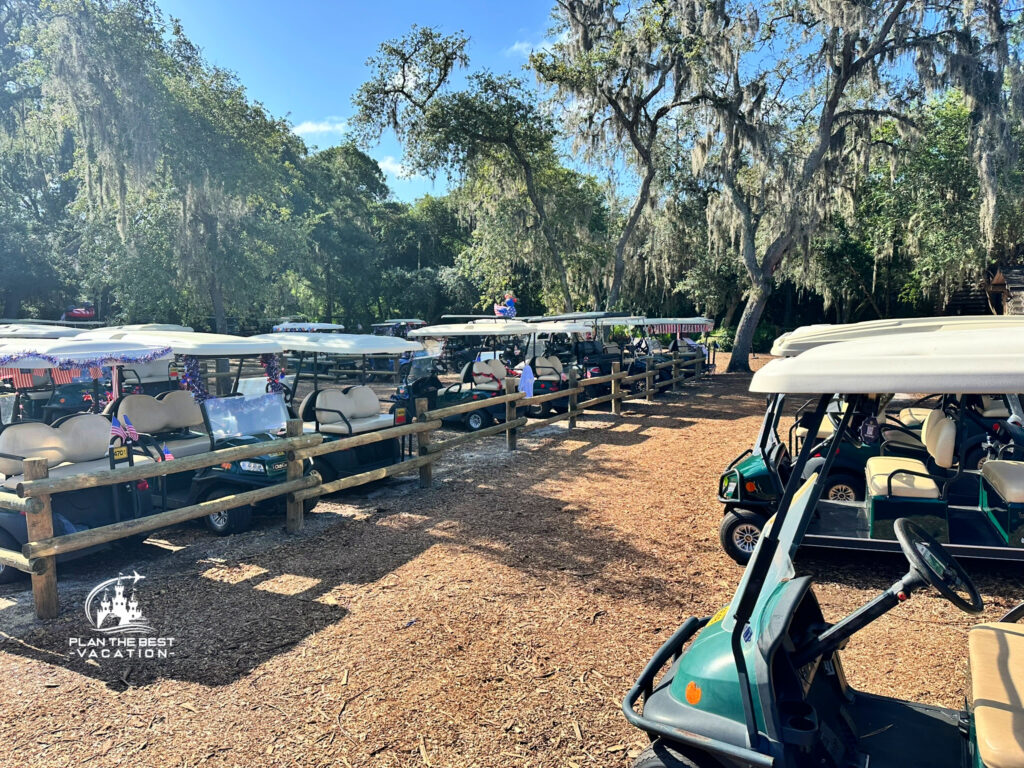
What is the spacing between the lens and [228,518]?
6.31 metres

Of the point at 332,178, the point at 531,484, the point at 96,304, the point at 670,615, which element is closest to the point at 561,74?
the point at 531,484

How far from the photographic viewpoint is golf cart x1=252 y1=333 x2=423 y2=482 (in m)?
7.33

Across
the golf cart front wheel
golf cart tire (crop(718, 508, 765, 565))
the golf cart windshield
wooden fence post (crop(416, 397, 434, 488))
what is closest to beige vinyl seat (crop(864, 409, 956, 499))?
golf cart tire (crop(718, 508, 765, 565))

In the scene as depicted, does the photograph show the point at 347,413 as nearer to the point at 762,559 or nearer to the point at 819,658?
the point at 762,559

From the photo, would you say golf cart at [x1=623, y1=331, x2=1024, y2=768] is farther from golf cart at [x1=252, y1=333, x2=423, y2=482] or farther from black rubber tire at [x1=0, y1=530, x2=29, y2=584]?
golf cart at [x1=252, y1=333, x2=423, y2=482]

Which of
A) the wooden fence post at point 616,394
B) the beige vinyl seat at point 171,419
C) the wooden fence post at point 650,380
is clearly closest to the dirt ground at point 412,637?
the beige vinyl seat at point 171,419

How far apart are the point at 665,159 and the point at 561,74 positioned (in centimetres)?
575

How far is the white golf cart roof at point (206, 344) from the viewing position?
6.28 meters

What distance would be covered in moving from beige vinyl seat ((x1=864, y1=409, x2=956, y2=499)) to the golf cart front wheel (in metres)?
7.66

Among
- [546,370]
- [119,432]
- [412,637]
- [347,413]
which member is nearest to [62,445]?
[119,432]

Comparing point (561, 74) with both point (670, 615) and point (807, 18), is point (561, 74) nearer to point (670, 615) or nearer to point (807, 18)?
point (807, 18)

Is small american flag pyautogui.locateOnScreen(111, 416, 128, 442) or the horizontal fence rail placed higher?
small american flag pyautogui.locateOnScreen(111, 416, 128, 442)

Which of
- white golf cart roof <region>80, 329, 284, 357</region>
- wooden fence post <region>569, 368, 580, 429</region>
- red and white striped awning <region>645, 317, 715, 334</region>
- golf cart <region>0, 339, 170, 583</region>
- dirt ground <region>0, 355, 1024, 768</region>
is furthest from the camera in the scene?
red and white striped awning <region>645, 317, 715, 334</region>

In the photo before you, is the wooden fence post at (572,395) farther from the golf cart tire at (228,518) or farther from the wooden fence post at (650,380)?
the golf cart tire at (228,518)
